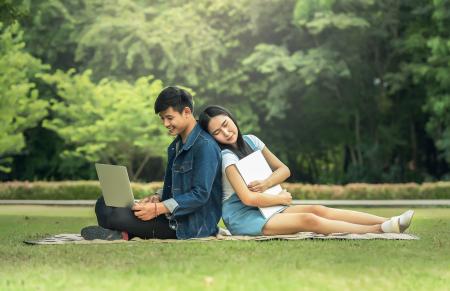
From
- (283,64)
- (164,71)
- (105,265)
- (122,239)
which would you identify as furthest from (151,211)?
(164,71)

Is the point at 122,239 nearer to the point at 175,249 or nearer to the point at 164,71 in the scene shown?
the point at 175,249

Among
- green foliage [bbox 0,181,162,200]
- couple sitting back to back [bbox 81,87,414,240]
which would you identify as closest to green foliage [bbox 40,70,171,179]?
green foliage [bbox 0,181,162,200]

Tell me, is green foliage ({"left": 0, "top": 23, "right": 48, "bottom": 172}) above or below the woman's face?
below

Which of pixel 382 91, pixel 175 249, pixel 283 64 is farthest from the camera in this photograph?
pixel 382 91

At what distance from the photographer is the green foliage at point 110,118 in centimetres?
3612

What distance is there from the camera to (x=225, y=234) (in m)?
10.4

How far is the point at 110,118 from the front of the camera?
36281mm

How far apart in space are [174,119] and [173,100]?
199 millimetres

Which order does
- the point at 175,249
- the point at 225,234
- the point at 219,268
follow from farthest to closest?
1. the point at 225,234
2. the point at 175,249
3. the point at 219,268

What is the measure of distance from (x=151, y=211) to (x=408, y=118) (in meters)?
32.4

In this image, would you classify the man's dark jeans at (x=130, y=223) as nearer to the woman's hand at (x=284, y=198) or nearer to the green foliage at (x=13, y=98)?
the woman's hand at (x=284, y=198)

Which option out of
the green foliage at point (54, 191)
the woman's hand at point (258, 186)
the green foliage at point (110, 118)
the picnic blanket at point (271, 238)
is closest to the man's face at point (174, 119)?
the woman's hand at point (258, 186)

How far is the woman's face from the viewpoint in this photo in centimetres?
1004

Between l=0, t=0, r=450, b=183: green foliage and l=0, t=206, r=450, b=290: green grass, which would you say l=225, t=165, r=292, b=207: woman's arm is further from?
l=0, t=0, r=450, b=183: green foliage
